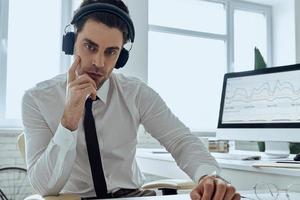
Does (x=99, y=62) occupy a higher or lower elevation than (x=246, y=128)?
higher

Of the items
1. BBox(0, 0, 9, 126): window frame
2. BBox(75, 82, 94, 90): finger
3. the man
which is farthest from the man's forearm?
BBox(0, 0, 9, 126): window frame

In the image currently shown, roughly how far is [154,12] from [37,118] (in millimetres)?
3105

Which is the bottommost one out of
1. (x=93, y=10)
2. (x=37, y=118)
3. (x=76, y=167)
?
(x=76, y=167)

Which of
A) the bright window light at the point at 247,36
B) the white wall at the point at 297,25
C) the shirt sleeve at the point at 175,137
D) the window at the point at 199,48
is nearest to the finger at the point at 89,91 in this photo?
the shirt sleeve at the point at 175,137

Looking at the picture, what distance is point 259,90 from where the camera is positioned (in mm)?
2158

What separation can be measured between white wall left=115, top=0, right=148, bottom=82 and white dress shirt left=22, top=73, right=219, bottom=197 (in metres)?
2.01

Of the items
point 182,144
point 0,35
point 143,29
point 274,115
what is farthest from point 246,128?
point 0,35

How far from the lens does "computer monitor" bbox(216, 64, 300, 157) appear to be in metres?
1.97

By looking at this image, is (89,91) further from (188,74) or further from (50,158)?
(188,74)

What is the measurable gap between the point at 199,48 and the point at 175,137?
3225mm

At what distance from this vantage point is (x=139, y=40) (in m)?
3.66

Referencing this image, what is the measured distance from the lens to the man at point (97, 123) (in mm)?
1221

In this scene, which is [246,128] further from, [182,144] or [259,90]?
[182,144]

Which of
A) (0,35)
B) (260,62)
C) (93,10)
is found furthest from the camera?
(0,35)
